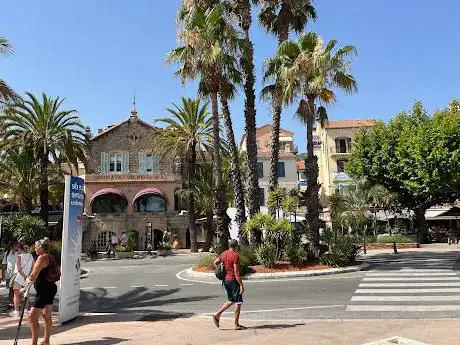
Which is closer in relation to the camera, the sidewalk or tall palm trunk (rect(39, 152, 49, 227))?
the sidewalk

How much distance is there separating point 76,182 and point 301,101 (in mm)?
13500

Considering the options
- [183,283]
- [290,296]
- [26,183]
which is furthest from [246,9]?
[26,183]

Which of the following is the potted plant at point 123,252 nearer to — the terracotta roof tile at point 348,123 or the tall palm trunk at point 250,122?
the tall palm trunk at point 250,122

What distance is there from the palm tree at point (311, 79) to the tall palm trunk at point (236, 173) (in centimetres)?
272

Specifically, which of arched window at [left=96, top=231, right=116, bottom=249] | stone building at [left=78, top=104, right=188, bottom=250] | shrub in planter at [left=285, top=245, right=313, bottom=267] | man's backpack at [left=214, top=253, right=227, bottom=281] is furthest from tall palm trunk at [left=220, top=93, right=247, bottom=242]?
arched window at [left=96, top=231, right=116, bottom=249]

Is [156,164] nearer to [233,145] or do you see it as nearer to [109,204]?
[109,204]

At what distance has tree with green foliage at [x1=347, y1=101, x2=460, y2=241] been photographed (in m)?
33.6

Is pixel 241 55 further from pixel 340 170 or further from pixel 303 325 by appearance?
pixel 340 170

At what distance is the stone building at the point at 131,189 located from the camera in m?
40.9

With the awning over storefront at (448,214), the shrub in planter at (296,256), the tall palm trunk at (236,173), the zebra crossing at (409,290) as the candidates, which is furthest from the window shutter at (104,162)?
the awning over storefront at (448,214)

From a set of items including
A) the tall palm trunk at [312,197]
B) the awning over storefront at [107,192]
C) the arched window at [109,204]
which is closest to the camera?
the tall palm trunk at [312,197]

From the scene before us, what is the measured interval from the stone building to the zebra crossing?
25114 mm

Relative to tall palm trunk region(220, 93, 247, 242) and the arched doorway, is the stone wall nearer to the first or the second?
the arched doorway

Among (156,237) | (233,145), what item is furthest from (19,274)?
(156,237)
